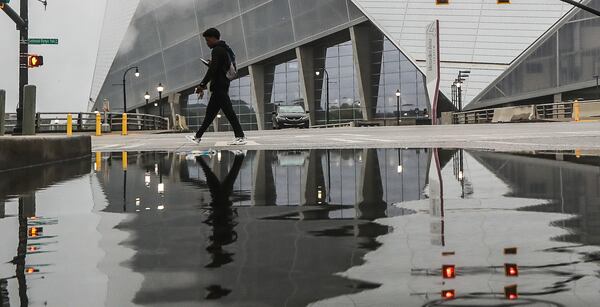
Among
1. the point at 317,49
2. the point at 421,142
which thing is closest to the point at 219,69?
the point at 421,142

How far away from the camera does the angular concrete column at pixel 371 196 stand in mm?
4047

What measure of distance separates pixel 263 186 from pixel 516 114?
4579 cm

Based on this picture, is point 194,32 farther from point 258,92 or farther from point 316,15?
point 316,15

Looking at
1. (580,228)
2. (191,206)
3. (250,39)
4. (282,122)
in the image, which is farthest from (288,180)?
(250,39)

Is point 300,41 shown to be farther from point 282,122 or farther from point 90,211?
point 90,211

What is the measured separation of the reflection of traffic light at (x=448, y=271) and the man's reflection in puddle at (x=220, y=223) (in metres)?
0.72

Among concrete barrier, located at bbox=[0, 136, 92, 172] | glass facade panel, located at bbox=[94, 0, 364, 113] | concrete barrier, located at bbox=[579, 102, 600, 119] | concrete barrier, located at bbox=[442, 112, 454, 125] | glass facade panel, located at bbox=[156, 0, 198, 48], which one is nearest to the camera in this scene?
concrete barrier, located at bbox=[0, 136, 92, 172]

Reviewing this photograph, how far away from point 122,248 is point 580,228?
209 centimetres

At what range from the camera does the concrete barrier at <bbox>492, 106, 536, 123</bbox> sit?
154ft

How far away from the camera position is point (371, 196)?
499 centimetres

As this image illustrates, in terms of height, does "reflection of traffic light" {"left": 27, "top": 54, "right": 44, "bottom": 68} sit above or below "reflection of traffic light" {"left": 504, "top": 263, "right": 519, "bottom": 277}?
above

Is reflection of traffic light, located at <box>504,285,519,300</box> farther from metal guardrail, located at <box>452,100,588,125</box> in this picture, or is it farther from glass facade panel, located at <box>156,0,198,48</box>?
glass facade panel, located at <box>156,0,198,48</box>

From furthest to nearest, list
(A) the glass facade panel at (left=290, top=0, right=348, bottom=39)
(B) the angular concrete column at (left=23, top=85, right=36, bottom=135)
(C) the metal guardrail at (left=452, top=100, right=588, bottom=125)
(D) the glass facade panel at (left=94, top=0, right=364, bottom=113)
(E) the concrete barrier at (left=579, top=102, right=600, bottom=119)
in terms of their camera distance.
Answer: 1. (D) the glass facade panel at (left=94, top=0, right=364, bottom=113)
2. (A) the glass facade panel at (left=290, top=0, right=348, bottom=39)
3. (C) the metal guardrail at (left=452, top=100, right=588, bottom=125)
4. (E) the concrete barrier at (left=579, top=102, right=600, bottom=119)
5. (B) the angular concrete column at (left=23, top=85, right=36, bottom=135)

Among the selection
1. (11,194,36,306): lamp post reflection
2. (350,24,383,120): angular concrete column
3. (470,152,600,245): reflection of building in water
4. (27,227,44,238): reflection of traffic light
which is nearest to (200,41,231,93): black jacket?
(470,152,600,245): reflection of building in water
